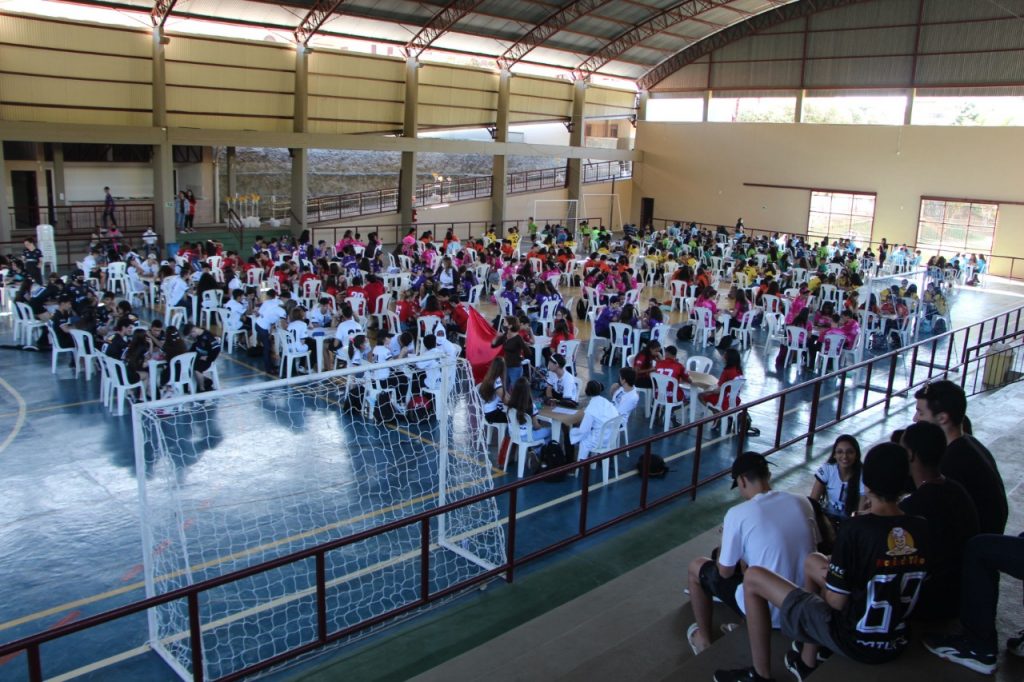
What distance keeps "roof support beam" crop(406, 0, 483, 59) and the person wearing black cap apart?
2414 centimetres

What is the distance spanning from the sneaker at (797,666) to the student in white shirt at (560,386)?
5.18 m

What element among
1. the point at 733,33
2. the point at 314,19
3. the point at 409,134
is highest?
the point at 733,33

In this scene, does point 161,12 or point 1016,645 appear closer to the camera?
point 1016,645

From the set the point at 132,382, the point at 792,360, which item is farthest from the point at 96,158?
the point at 792,360

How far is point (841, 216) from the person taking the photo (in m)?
32.7

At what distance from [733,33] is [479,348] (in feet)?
93.5

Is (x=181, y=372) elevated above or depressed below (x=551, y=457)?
above

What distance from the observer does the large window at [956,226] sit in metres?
28.7

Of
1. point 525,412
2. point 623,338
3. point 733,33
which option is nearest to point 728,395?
point 525,412

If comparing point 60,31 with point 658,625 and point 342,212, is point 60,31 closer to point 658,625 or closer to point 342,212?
point 342,212

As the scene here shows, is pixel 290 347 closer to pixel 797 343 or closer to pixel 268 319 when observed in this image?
pixel 268 319

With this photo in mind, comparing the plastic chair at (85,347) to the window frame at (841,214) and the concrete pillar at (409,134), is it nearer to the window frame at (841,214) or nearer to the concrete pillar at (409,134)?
the concrete pillar at (409,134)

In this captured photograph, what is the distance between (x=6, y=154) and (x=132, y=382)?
62.5 ft

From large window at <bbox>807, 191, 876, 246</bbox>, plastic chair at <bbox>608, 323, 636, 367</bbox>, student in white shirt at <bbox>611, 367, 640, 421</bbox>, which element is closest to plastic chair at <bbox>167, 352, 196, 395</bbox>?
student in white shirt at <bbox>611, 367, 640, 421</bbox>
